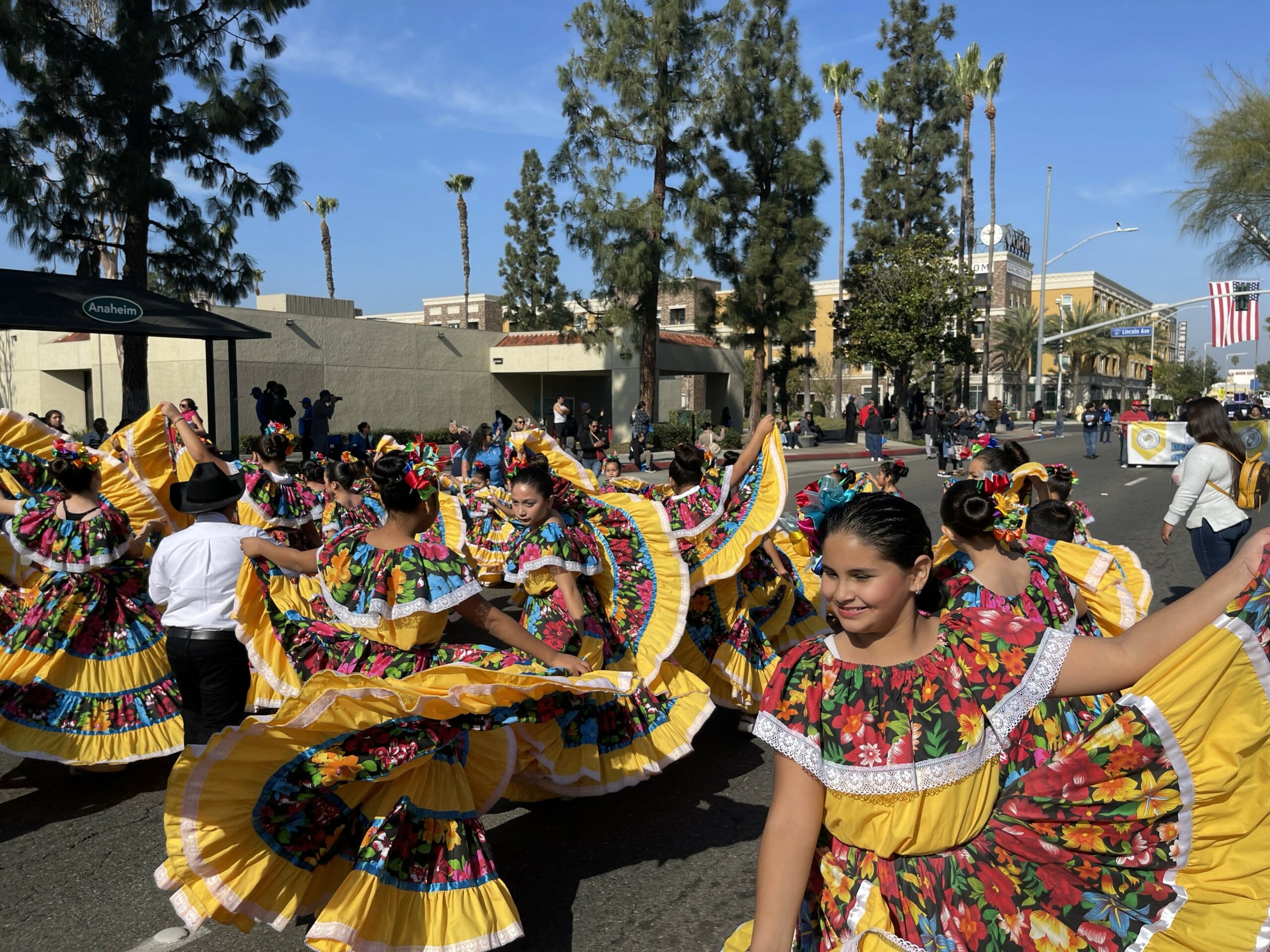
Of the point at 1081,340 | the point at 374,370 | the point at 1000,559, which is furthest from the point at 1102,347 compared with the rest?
the point at 1000,559

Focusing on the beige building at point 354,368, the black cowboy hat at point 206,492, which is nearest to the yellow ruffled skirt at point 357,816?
the black cowboy hat at point 206,492

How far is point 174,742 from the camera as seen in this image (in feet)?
17.0

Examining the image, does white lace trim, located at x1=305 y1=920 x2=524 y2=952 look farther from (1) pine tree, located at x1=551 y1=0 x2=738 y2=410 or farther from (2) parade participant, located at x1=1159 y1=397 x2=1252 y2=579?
(1) pine tree, located at x1=551 y1=0 x2=738 y2=410

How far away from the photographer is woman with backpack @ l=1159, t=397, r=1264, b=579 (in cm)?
655


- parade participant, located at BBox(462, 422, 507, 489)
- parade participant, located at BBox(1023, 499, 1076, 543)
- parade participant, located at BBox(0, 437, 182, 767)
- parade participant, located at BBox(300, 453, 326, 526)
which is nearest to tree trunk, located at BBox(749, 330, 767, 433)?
parade participant, located at BBox(462, 422, 507, 489)

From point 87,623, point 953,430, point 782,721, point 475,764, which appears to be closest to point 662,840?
point 475,764

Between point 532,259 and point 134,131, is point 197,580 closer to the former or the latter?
point 134,131

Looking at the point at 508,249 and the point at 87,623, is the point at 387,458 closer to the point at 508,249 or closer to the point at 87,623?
the point at 87,623

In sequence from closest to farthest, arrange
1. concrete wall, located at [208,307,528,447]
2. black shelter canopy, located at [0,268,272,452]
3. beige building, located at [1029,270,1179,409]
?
1. black shelter canopy, located at [0,268,272,452]
2. concrete wall, located at [208,307,528,447]
3. beige building, located at [1029,270,1179,409]

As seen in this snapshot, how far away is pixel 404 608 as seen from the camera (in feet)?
11.5

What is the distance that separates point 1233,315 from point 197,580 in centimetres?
3573

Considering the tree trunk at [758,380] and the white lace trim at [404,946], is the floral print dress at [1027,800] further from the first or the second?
the tree trunk at [758,380]

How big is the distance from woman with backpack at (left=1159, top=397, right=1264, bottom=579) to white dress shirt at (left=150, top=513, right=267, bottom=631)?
5.82 metres

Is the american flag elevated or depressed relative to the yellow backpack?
elevated
